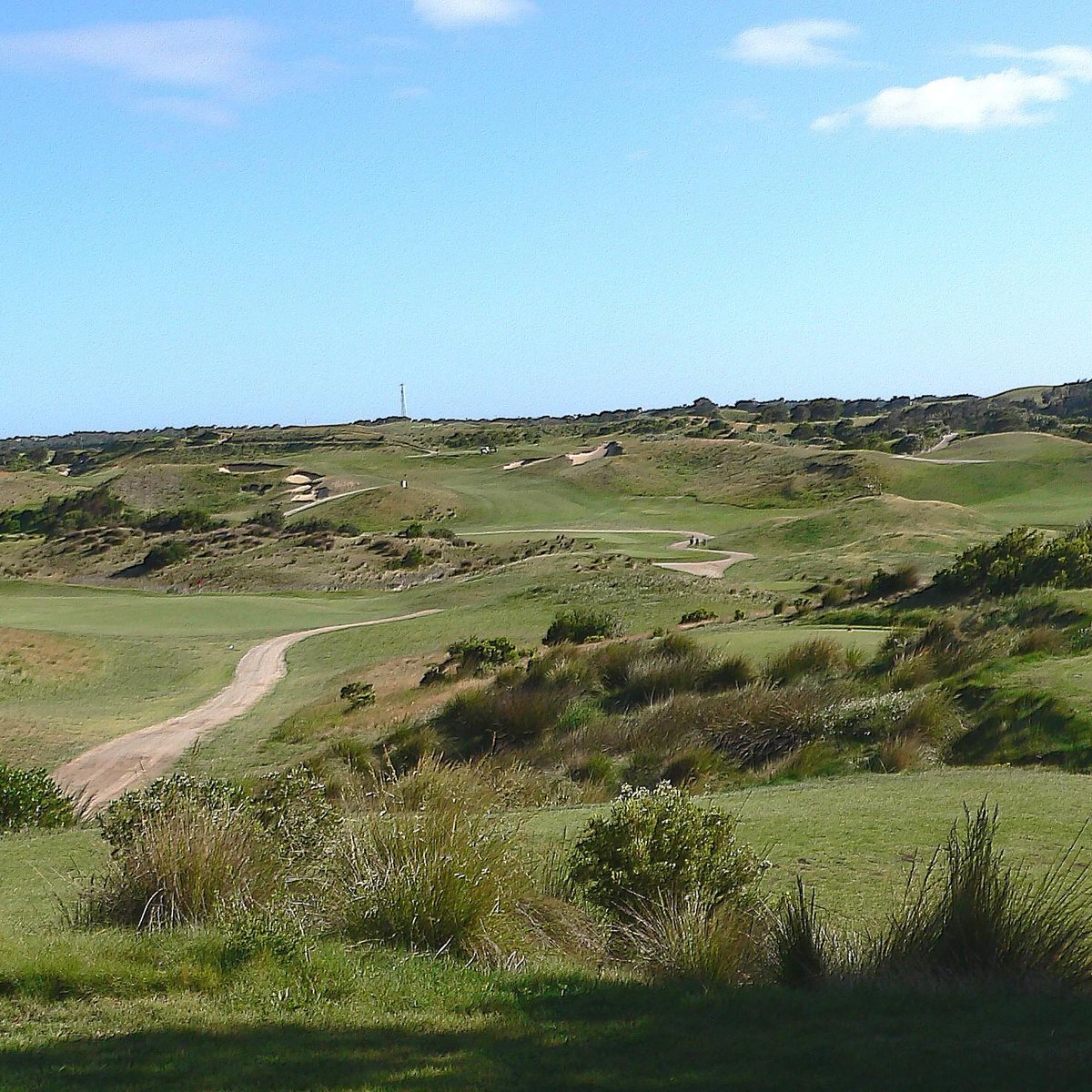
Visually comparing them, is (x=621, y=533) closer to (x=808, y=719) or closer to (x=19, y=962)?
(x=808, y=719)

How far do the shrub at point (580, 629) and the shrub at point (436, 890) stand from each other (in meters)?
21.2

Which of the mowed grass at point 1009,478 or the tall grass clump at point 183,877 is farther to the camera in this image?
the mowed grass at point 1009,478

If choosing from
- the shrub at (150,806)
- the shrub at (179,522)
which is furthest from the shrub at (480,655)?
the shrub at (179,522)

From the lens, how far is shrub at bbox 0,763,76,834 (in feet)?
45.2

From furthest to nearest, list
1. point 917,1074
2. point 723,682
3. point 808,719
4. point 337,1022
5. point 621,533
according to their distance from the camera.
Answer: point 621,533 < point 723,682 < point 808,719 < point 337,1022 < point 917,1074

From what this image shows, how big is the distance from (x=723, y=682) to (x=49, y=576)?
5762 centimetres

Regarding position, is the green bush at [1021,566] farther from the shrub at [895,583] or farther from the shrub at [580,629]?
the shrub at [580,629]

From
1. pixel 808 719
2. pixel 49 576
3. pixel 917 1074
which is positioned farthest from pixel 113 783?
pixel 49 576

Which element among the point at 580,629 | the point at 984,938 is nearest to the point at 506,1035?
the point at 984,938

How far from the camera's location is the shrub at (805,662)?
57.5 feet

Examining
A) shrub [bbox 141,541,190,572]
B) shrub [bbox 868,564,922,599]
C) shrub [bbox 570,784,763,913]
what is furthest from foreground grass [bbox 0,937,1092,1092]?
shrub [bbox 141,541,190,572]

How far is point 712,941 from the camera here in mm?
6176

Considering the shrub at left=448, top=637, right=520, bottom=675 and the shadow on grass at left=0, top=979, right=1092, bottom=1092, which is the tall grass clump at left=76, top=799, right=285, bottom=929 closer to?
the shadow on grass at left=0, top=979, right=1092, bottom=1092

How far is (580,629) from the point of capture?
2970 centimetres
